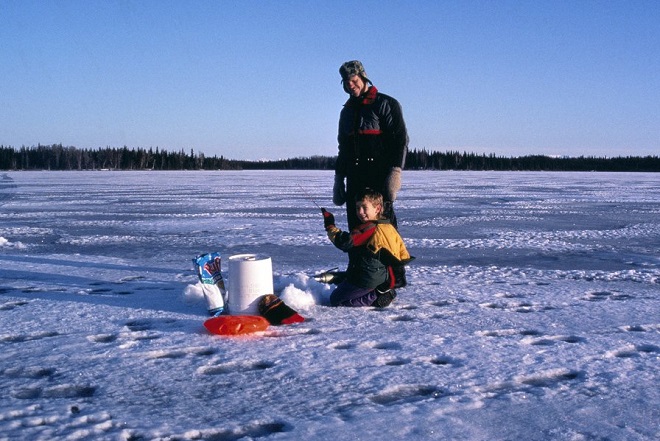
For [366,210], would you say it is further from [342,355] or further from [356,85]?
[342,355]

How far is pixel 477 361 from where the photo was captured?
2.94 m

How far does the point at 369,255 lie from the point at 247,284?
911 mm

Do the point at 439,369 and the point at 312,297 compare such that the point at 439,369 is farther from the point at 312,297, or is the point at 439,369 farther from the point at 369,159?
the point at 369,159

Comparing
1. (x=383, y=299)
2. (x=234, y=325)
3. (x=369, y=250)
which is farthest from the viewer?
(x=369, y=250)

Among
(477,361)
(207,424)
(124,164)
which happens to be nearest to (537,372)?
(477,361)

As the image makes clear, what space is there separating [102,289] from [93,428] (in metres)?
2.86

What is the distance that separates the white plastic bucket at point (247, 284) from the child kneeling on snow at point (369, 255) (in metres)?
0.55

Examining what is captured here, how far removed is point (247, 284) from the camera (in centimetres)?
388

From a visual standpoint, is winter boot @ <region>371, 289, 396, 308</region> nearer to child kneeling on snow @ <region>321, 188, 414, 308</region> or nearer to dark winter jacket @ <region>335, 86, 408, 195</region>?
child kneeling on snow @ <region>321, 188, 414, 308</region>

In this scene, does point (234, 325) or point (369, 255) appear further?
point (369, 255)

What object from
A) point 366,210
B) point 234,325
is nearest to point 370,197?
point 366,210

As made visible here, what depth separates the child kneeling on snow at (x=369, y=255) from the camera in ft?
13.8

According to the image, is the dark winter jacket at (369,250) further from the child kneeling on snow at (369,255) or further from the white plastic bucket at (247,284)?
the white plastic bucket at (247,284)

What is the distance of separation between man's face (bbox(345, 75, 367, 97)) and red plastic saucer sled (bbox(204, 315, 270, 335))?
201 centimetres
